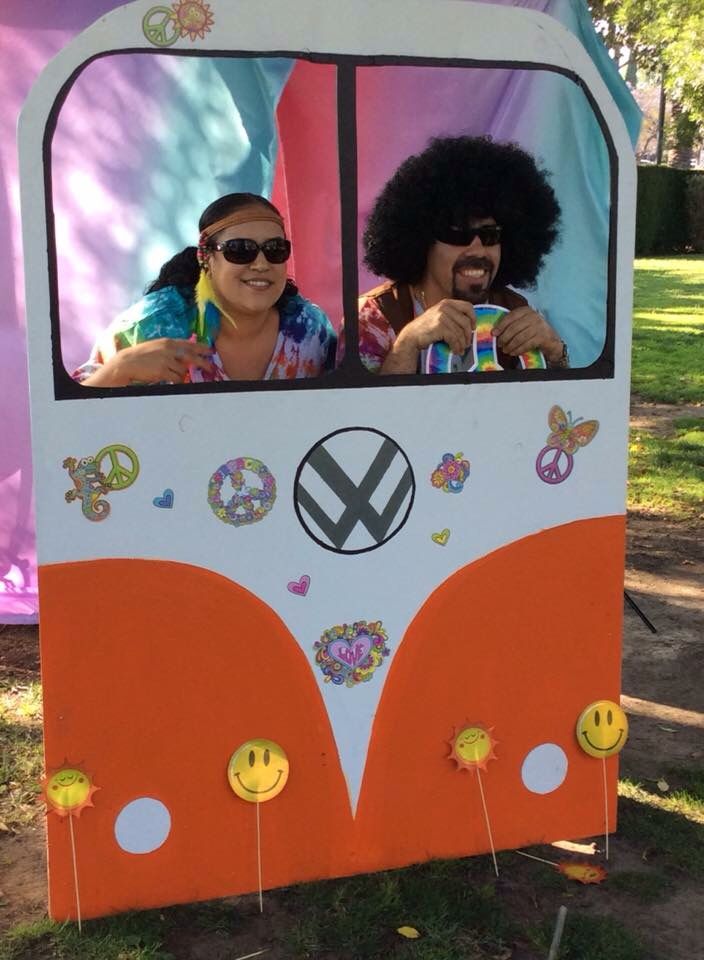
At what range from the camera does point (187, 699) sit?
2.50 m

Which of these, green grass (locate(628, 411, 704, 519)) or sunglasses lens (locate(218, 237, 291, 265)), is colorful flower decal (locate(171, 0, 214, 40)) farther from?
green grass (locate(628, 411, 704, 519))

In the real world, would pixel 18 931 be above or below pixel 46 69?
below

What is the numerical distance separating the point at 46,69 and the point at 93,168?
192 centimetres

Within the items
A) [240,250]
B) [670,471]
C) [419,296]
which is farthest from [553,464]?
[670,471]

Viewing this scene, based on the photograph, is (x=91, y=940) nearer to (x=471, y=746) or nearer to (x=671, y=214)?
(x=471, y=746)

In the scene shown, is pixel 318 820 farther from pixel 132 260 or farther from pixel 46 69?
pixel 132 260

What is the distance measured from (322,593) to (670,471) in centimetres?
449

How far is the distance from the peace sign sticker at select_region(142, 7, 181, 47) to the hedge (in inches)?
957

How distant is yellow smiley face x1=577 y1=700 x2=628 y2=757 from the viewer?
283 cm

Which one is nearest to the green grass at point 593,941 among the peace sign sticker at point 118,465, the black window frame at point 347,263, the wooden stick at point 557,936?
the wooden stick at point 557,936

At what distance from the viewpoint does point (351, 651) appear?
8.59 ft

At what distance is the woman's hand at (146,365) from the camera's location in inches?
92.9

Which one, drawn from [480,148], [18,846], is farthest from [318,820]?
[480,148]

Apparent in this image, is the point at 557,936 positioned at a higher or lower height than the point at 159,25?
lower
